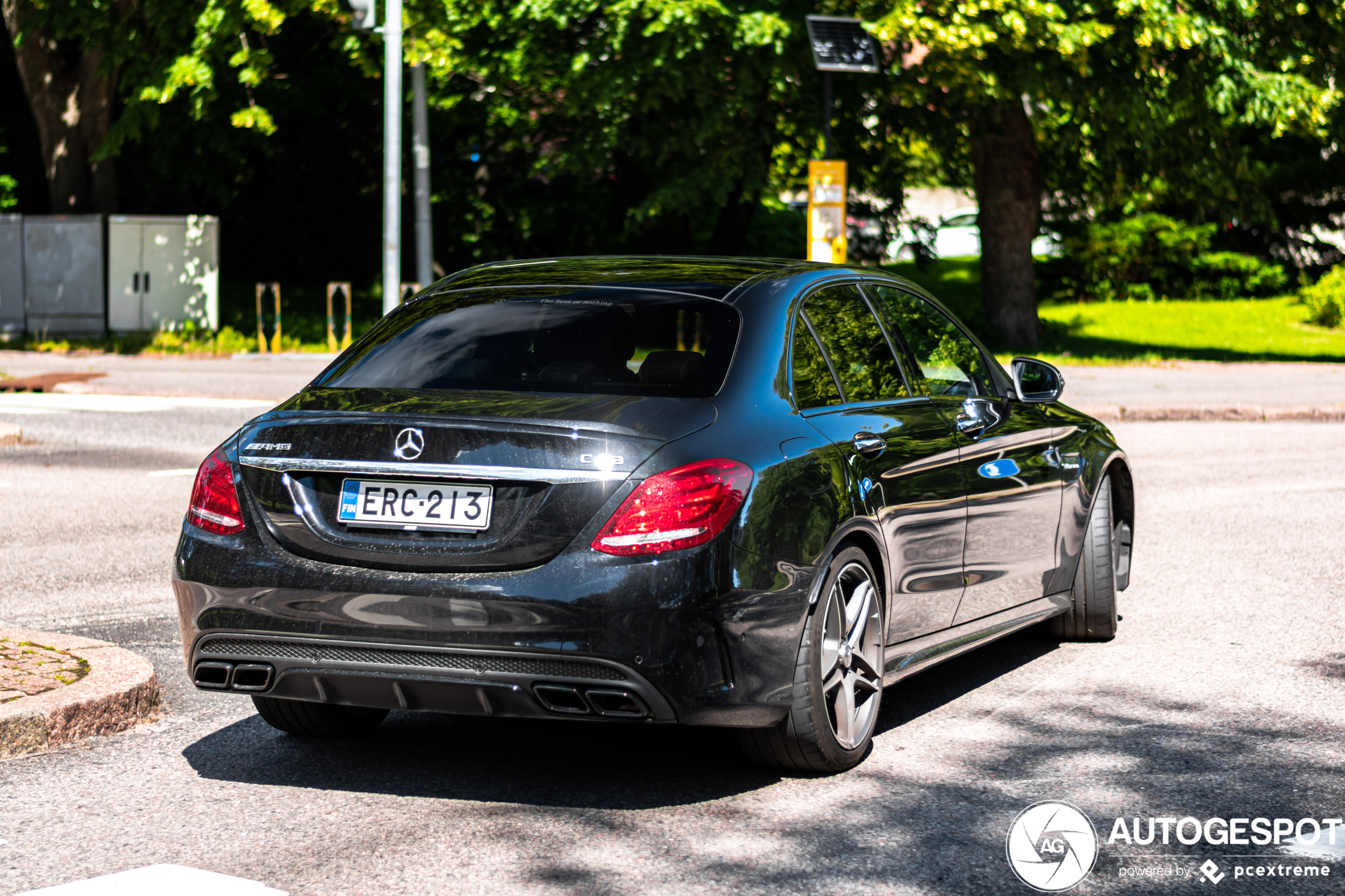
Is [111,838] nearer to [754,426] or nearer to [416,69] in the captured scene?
[754,426]

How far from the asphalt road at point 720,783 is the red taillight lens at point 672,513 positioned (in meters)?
0.79

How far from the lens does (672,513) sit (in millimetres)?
4281

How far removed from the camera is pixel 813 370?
5.12 m

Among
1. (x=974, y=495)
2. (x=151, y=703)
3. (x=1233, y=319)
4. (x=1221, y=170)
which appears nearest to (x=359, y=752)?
(x=151, y=703)

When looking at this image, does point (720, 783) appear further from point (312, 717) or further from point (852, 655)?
point (312, 717)

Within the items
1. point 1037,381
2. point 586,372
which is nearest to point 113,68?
point 1037,381

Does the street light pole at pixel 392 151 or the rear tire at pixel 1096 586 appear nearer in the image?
the rear tire at pixel 1096 586

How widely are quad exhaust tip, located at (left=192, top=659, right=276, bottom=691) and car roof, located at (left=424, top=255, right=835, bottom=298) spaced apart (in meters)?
1.47

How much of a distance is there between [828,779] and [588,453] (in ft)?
4.35

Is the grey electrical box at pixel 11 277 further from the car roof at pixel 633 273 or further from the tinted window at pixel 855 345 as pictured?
the tinted window at pixel 855 345

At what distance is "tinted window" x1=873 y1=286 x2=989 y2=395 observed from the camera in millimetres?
5887

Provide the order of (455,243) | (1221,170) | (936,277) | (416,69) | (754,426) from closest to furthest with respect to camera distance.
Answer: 1. (754,426)
2. (416,69)
3. (1221,170)
4. (455,243)
5. (936,277)

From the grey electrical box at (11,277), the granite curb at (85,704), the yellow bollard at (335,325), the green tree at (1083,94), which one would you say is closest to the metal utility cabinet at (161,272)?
the grey electrical box at (11,277)

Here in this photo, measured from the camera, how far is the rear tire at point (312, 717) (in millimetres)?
5250
